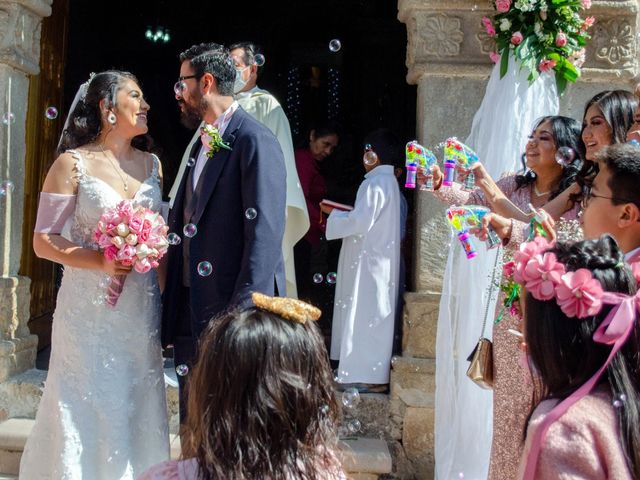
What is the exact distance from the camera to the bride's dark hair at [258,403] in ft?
6.39

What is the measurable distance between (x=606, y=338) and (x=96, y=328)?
2.43m

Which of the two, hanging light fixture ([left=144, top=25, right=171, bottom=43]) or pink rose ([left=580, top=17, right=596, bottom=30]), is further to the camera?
hanging light fixture ([left=144, top=25, right=171, bottom=43])

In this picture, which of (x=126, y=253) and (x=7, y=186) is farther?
(x=7, y=186)

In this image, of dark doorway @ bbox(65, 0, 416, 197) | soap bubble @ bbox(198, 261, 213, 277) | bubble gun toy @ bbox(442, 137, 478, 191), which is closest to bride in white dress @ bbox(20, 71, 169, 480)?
soap bubble @ bbox(198, 261, 213, 277)

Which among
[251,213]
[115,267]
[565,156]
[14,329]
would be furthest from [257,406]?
[14,329]

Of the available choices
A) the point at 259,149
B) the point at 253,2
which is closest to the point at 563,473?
the point at 259,149

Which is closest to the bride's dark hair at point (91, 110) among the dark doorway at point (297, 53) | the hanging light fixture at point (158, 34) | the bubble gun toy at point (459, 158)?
the bubble gun toy at point (459, 158)

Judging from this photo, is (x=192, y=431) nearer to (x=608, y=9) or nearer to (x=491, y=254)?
(x=491, y=254)

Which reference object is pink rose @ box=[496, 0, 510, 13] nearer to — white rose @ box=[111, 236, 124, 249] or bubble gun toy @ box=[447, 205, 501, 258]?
bubble gun toy @ box=[447, 205, 501, 258]

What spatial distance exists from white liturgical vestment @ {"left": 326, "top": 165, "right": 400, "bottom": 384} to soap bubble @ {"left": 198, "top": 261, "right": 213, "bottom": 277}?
6.48ft

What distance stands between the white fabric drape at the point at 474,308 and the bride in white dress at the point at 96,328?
155 centimetres

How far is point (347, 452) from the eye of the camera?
4770 mm

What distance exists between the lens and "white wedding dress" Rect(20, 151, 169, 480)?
370 cm

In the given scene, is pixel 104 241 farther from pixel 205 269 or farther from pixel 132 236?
pixel 205 269
